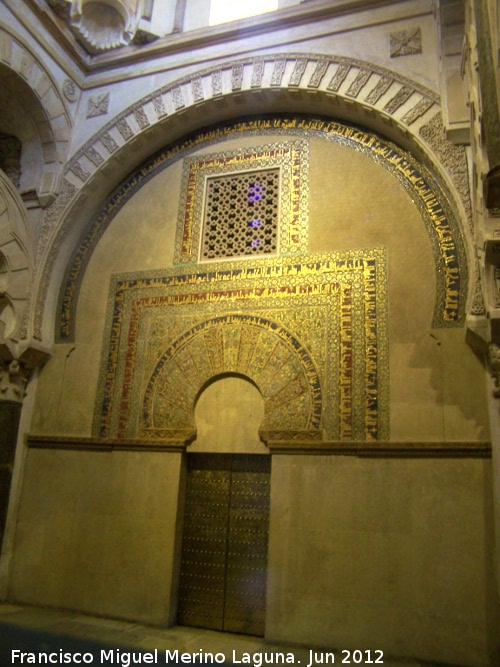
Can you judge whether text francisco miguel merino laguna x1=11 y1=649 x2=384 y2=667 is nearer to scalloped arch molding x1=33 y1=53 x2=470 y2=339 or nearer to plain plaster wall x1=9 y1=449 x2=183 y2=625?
plain plaster wall x1=9 y1=449 x2=183 y2=625

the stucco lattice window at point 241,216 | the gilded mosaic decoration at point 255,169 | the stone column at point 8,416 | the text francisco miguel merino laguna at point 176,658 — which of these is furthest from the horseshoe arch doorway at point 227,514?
the stone column at point 8,416

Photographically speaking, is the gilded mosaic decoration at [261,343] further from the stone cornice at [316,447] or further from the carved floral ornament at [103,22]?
the carved floral ornament at [103,22]

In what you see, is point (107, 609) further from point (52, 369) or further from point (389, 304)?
point (389, 304)

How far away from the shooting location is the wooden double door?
4.81 m

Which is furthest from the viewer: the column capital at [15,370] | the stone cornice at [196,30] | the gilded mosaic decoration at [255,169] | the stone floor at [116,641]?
the column capital at [15,370]

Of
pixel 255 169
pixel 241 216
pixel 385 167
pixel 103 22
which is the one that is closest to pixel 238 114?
pixel 255 169

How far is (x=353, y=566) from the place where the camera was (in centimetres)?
443

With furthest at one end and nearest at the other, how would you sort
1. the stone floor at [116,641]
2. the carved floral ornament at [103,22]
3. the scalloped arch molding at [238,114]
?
the carved floral ornament at [103,22] → the scalloped arch molding at [238,114] → the stone floor at [116,641]

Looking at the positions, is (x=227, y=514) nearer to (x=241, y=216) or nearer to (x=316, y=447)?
(x=316, y=447)

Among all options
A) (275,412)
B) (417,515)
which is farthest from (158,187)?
(417,515)

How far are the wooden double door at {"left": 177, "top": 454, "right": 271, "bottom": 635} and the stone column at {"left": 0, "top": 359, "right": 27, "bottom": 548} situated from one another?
6.25 feet

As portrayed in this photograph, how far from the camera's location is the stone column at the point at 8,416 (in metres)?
5.64

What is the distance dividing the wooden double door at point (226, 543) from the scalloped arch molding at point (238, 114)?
2.46 m

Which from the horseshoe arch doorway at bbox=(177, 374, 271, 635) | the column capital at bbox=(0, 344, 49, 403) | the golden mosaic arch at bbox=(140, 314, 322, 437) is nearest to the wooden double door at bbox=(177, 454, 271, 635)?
the horseshoe arch doorway at bbox=(177, 374, 271, 635)
